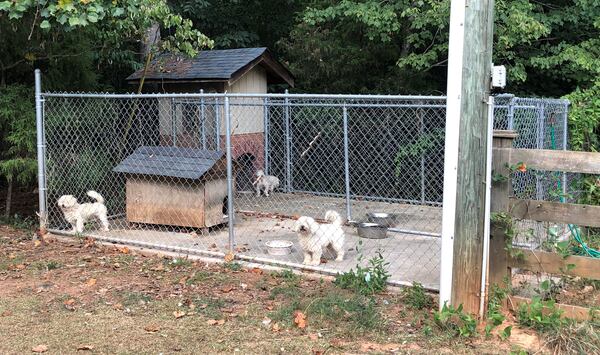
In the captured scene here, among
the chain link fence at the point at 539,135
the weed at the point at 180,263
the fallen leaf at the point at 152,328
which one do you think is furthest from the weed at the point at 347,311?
the chain link fence at the point at 539,135

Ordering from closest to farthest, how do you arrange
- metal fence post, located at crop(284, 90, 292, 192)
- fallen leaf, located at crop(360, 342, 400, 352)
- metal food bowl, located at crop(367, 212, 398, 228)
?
fallen leaf, located at crop(360, 342, 400, 352) < metal food bowl, located at crop(367, 212, 398, 228) < metal fence post, located at crop(284, 90, 292, 192)

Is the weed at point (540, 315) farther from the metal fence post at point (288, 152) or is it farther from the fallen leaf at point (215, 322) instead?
the metal fence post at point (288, 152)

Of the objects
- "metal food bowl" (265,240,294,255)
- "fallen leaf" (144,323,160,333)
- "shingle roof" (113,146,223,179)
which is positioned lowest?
"fallen leaf" (144,323,160,333)

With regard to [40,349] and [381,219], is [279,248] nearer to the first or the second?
A: [381,219]

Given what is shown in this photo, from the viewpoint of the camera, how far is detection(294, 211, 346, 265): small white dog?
227 inches

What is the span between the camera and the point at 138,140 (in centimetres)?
1003

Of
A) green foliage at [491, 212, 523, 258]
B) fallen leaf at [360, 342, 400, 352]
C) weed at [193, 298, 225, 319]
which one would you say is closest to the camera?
fallen leaf at [360, 342, 400, 352]

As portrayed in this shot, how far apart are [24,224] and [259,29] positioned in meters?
10.6

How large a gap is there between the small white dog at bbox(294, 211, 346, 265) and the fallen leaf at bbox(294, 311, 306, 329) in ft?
4.27

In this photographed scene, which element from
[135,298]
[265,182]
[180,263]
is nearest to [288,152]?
[265,182]

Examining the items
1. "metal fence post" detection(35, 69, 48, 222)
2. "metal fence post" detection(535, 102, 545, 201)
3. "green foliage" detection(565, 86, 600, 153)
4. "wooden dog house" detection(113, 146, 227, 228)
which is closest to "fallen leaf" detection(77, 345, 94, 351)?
"wooden dog house" detection(113, 146, 227, 228)

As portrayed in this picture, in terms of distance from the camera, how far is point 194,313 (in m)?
4.70

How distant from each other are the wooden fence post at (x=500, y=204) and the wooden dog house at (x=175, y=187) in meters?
3.87

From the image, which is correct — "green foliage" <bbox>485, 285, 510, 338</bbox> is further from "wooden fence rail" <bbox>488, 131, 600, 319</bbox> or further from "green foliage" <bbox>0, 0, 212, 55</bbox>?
"green foliage" <bbox>0, 0, 212, 55</bbox>
